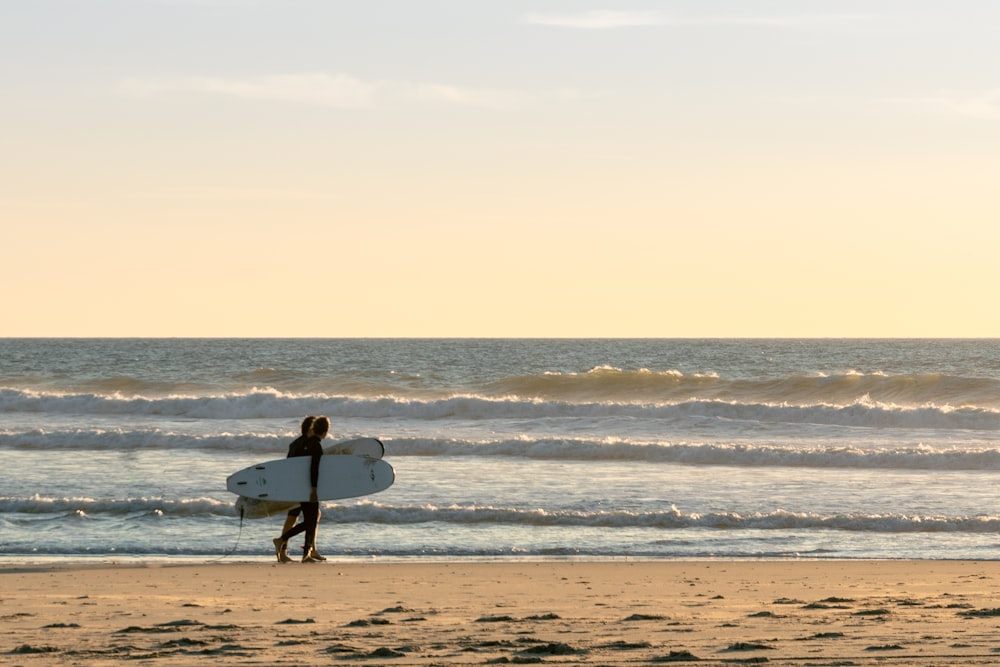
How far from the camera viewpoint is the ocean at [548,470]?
43.7 ft

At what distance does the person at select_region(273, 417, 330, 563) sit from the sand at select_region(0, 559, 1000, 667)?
30 centimetres

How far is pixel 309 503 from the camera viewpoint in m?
12.4

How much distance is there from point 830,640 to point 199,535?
27.4 ft

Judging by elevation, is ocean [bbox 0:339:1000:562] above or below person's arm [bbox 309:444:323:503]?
below

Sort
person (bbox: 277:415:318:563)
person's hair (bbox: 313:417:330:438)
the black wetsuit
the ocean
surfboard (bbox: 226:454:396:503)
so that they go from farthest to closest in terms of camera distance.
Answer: the ocean
surfboard (bbox: 226:454:396:503)
person's hair (bbox: 313:417:330:438)
the black wetsuit
person (bbox: 277:415:318:563)

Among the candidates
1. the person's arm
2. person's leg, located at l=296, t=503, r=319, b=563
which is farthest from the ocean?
the person's arm

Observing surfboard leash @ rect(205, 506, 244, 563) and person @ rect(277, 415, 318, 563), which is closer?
person @ rect(277, 415, 318, 563)

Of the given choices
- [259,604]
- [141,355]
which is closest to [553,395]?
[259,604]

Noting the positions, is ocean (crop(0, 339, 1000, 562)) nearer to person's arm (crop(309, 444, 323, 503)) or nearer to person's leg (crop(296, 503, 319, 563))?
person's leg (crop(296, 503, 319, 563))

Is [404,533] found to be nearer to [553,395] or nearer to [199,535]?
[199,535]

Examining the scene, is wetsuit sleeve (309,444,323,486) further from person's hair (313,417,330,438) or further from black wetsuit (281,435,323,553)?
person's hair (313,417,330,438)

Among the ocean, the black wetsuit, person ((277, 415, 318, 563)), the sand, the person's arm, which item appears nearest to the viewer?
the sand

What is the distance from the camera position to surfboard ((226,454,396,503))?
1298 centimetres

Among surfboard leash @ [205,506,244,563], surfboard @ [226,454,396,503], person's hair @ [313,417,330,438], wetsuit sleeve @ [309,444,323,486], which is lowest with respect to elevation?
surfboard leash @ [205,506,244,563]
